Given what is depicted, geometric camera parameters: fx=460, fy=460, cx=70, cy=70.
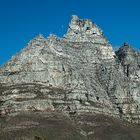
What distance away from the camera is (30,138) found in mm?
196000

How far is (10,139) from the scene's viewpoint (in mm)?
198125

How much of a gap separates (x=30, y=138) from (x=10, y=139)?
9087 millimetres
